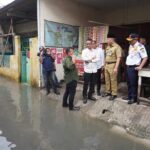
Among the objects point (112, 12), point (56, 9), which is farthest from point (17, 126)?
point (112, 12)

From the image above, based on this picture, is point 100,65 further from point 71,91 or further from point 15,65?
point 15,65

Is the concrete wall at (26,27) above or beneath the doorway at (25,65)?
above

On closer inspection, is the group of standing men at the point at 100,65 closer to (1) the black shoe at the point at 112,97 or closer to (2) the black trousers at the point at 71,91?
(1) the black shoe at the point at 112,97

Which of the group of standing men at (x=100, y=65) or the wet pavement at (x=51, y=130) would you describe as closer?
the wet pavement at (x=51, y=130)

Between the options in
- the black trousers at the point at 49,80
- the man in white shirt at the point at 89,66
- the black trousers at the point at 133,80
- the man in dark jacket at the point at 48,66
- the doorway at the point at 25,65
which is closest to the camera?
the black trousers at the point at 133,80

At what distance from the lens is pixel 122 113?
20.2ft

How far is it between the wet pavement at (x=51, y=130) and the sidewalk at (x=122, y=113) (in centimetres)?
25

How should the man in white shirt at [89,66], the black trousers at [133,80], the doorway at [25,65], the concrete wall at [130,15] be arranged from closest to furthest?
the black trousers at [133,80] → the man in white shirt at [89,66] → the concrete wall at [130,15] → the doorway at [25,65]

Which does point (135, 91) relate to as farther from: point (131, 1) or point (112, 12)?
point (112, 12)

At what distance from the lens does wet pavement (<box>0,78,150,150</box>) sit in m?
4.83

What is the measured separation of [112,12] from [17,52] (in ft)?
15.0

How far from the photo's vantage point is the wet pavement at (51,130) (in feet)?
15.8

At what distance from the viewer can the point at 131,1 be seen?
10.1 metres

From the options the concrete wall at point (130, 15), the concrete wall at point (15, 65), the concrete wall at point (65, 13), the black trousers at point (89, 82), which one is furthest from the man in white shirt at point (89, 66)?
the concrete wall at point (15, 65)
